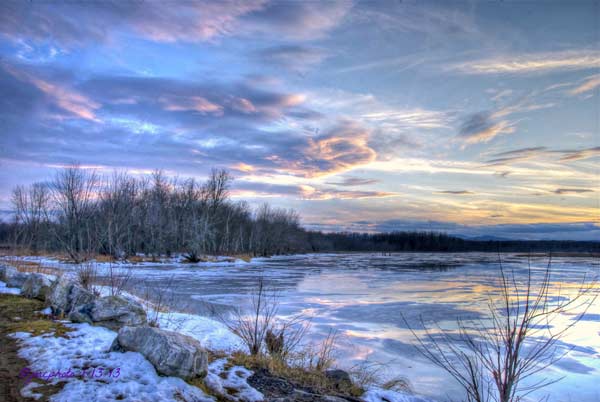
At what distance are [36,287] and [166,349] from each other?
6.67m

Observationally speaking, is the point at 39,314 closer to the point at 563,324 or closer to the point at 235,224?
the point at 563,324

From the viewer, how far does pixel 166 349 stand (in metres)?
4.70

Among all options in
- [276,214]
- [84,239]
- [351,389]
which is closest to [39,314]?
[351,389]

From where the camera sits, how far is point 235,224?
7288cm

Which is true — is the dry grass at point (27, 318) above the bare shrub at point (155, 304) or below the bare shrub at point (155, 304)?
above

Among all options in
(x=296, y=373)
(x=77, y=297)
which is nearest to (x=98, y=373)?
(x=296, y=373)

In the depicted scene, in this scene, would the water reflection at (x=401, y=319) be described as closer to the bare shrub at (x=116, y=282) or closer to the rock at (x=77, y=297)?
the bare shrub at (x=116, y=282)

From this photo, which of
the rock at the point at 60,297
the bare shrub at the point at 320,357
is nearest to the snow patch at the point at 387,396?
the bare shrub at the point at 320,357

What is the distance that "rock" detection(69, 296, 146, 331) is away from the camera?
22.0 feet

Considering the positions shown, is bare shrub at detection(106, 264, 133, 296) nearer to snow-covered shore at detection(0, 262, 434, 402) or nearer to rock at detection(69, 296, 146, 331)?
rock at detection(69, 296, 146, 331)

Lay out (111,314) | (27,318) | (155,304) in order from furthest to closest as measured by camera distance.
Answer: (155,304)
(27,318)
(111,314)

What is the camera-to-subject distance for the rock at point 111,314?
671cm

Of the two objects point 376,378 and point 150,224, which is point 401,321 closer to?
point 376,378

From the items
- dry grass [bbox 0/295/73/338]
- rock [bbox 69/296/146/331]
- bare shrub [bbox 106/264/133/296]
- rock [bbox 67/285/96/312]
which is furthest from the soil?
bare shrub [bbox 106/264/133/296]
